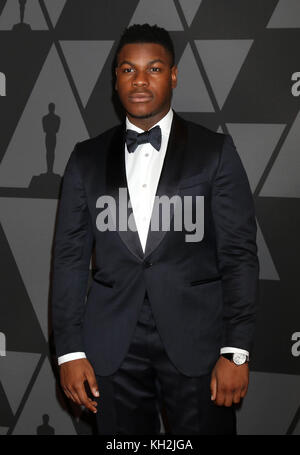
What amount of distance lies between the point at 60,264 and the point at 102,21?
1.12m

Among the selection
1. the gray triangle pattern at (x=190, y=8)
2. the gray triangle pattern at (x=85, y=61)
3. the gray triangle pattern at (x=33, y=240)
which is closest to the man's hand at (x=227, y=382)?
the gray triangle pattern at (x=33, y=240)

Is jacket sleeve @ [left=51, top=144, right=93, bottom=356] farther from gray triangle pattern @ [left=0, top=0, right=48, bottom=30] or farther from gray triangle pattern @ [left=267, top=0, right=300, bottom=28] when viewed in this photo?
gray triangle pattern @ [left=267, top=0, right=300, bottom=28]

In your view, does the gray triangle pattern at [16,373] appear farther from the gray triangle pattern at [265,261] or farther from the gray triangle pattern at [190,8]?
the gray triangle pattern at [190,8]

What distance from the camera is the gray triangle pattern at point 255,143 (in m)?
2.18

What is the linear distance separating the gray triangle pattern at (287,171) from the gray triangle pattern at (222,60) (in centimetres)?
33

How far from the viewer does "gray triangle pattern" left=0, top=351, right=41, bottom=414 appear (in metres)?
2.49

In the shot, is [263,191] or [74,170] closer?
[74,170]

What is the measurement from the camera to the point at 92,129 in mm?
2312

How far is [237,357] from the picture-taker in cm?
169

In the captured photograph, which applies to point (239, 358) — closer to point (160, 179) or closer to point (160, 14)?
point (160, 179)

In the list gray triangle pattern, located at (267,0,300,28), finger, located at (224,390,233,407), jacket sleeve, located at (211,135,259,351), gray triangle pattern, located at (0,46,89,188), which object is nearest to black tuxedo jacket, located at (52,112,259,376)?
jacket sleeve, located at (211,135,259,351)

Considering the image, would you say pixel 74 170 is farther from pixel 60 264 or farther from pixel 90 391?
pixel 90 391

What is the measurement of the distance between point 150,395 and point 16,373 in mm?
952
